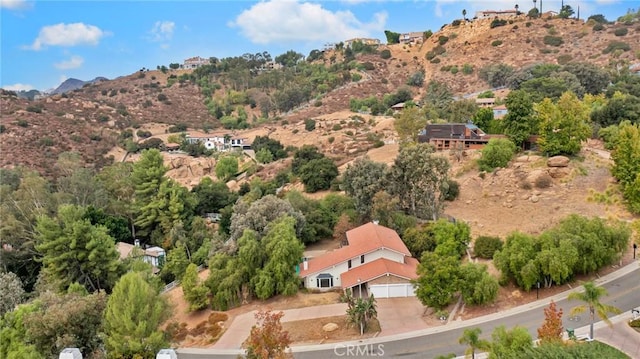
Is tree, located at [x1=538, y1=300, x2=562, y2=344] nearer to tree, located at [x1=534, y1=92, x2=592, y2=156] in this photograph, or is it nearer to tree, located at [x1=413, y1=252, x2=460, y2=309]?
tree, located at [x1=413, y1=252, x2=460, y2=309]

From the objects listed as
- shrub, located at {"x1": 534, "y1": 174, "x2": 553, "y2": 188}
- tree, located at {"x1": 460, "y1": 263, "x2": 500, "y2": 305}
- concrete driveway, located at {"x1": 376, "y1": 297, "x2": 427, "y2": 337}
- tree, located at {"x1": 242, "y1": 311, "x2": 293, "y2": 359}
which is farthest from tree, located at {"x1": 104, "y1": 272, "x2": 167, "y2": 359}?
shrub, located at {"x1": 534, "y1": 174, "x2": 553, "y2": 188}

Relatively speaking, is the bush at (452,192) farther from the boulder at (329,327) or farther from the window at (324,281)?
the boulder at (329,327)

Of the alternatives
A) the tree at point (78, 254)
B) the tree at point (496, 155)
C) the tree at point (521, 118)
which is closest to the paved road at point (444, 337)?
the tree at point (78, 254)

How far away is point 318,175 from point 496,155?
1767 centimetres

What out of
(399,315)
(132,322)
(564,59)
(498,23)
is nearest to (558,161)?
(399,315)

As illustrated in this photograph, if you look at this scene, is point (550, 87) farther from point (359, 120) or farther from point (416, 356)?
point (416, 356)

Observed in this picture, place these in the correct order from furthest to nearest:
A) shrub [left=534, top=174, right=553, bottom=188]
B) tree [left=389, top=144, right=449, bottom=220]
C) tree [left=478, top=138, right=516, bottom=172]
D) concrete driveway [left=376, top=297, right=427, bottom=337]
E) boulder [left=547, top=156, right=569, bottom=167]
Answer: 1. tree [left=478, top=138, right=516, bottom=172]
2. boulder [left=547, top=156, right=569, bottom=167]
3. shrub [left=534, top=174, right=553, bottom=188]
4. tree [left=389, top=144, right=449, bottom=220]
5. concrete driveway [left=376, top=297, right=427, bottom=337]

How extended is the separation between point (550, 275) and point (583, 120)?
79.1 feet

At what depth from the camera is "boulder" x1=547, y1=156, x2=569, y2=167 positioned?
3988 centimetres

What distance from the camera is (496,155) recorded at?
42.4 meters

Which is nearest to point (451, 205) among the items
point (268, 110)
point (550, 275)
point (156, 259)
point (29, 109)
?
point (550, 275)

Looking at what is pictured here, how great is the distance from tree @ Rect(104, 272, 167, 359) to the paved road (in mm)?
3373

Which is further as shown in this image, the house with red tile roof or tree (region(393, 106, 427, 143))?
tree (region(393, 106, 427, 143))

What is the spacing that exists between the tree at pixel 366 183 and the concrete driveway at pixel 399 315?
10.3 m
